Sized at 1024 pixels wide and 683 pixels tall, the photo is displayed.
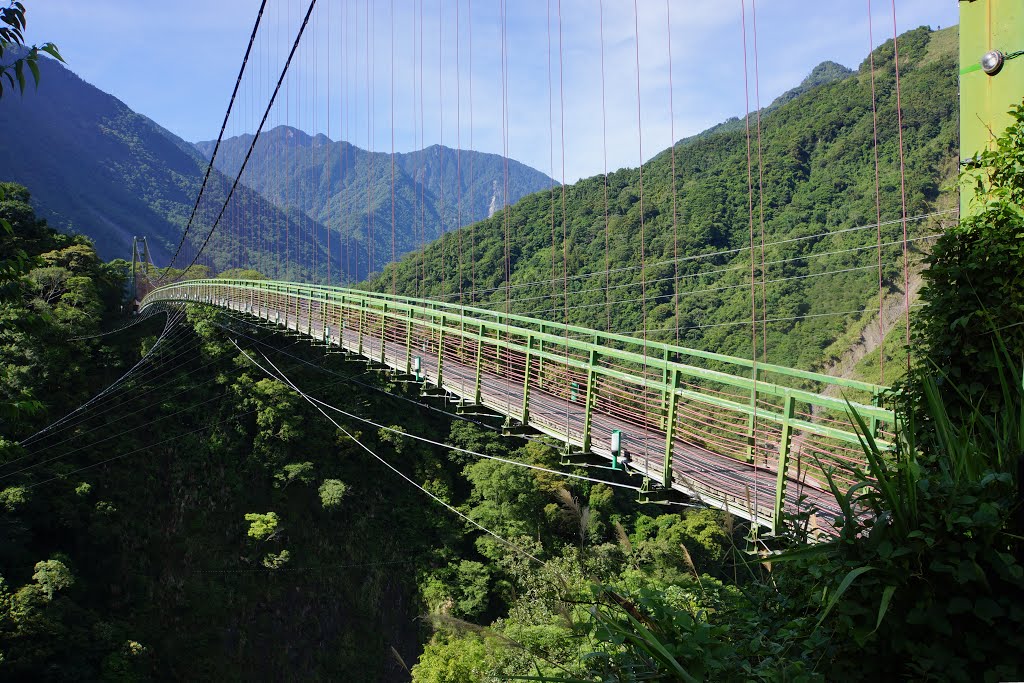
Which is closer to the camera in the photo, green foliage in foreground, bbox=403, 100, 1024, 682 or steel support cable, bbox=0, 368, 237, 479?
green foliage in foreground, bbox=403, 100, 1024, 682

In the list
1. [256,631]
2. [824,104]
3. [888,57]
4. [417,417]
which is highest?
[888,57]

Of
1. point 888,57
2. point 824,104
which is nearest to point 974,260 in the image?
point 824,104

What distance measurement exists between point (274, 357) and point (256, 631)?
1104cm

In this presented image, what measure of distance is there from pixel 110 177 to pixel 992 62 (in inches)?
3334

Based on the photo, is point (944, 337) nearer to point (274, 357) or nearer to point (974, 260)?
point (974, 260)


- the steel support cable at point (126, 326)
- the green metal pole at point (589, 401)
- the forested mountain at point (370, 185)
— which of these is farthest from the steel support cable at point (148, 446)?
the forested mountain at point (370, 185)

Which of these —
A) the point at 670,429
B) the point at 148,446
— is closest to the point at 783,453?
the point at 670,429

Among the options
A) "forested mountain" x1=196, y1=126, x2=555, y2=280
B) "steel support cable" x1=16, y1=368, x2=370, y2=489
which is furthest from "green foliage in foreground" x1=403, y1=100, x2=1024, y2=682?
"forested mountain" x1=196, y1=126, x2=555, y2=280

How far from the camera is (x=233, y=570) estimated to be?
21891mm

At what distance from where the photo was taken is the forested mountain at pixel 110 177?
6291 cm

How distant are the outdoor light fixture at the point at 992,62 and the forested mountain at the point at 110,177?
178ft

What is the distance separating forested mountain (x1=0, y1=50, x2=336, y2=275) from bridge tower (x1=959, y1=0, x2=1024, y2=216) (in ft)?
177

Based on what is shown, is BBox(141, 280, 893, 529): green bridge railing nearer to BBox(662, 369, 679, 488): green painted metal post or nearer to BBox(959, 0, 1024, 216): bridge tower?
BBox(662, 369, 679, 488): green painted metal post

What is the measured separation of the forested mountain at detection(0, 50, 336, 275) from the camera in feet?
206
